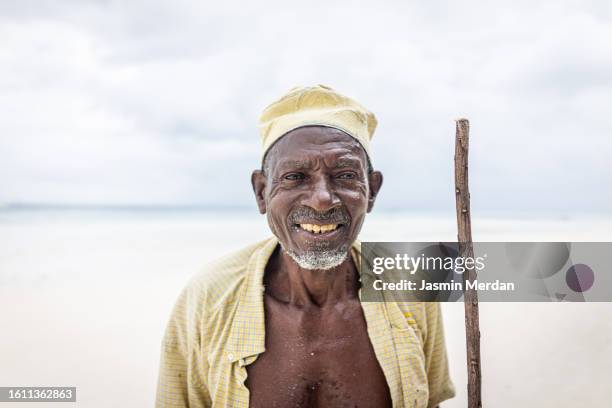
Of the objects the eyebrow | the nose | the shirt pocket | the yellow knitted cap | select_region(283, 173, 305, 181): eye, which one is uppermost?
the yellow knitted cap

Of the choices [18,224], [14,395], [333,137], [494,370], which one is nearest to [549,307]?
[494,370]

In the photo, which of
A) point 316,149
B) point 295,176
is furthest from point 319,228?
point 316,149

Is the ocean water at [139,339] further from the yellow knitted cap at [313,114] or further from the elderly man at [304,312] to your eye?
the yellow knitted cap at [313,114]

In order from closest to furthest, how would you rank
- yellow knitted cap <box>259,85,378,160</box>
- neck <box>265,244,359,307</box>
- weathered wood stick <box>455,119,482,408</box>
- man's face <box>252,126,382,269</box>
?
weathered wood stick <box>455,119,482,408</box> < man's face <box>252,126,382,269</box> < yellow knitted cap <box>259,85,378,160</box> < neck <box>265,244,359,307</box>

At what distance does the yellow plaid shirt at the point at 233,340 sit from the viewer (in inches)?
98.0

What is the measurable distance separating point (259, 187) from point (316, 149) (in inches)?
18.5

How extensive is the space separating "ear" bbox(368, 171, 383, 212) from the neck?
0.34 metres

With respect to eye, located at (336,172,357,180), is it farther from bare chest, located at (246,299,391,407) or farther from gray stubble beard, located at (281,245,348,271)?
bare chest, located at (246,299,391,407)

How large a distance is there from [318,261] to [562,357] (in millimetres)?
4043

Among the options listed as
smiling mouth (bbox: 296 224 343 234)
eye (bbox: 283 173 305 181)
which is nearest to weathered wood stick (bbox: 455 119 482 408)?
smiling mouth (bbox: 296 224 343 234)

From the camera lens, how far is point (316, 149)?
8.07ft

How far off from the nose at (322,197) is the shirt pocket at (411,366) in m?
0.76

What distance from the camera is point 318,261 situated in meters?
2.49

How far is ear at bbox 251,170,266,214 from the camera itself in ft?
9.00
